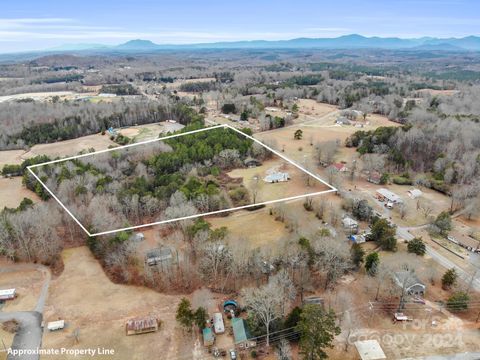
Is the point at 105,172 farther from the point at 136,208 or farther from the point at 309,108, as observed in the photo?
the point at 309,108

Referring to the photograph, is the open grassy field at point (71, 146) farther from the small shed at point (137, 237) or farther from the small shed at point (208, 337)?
the small shed at point (208, 337)

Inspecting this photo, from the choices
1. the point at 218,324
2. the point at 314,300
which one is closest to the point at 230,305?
the point at 218,324

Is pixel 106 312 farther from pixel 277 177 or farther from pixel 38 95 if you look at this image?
pixel 38 95

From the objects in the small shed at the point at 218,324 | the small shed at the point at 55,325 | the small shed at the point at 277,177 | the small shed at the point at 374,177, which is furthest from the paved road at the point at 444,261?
the small shed at the point at 55,325

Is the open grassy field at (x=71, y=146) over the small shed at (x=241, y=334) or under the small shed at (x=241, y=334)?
over

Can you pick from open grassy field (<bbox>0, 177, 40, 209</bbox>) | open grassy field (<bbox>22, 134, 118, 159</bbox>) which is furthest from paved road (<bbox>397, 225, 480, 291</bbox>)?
open grassy field (<bbox>22, 134, 118, 159</bbox>)

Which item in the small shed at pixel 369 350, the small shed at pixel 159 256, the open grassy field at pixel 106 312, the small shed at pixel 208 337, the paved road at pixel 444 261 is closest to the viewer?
the small shed at pixel 369 350
